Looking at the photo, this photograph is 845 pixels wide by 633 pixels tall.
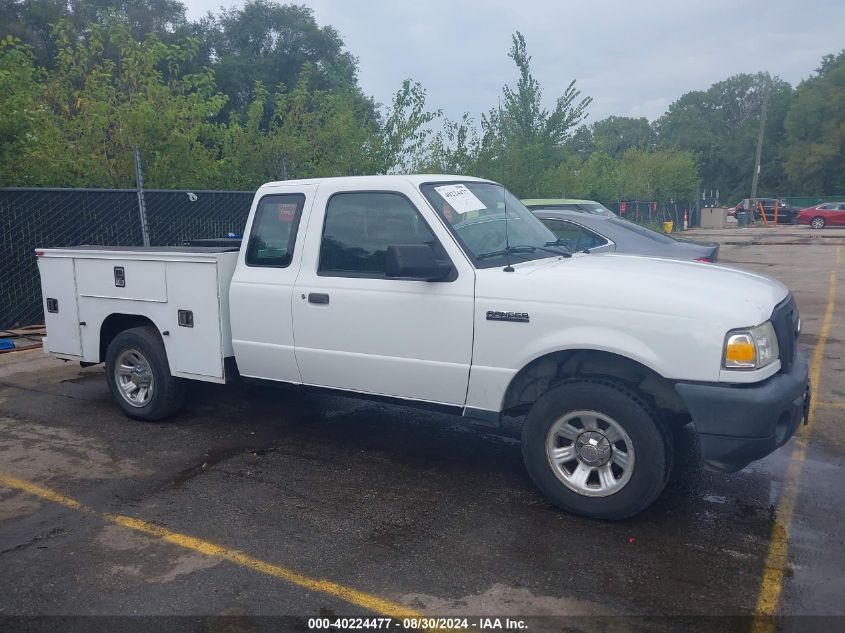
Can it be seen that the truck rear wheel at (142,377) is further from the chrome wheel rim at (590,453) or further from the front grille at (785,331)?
the front grille at (785,331)

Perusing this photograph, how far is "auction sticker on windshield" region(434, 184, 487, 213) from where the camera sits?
505 centimetres

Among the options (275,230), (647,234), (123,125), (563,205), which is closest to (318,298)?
(275,230)

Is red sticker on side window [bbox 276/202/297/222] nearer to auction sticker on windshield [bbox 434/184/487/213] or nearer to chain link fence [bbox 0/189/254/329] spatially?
auction sticker on windshield [bbox 434/184/487/213]

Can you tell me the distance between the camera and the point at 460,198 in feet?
16.9

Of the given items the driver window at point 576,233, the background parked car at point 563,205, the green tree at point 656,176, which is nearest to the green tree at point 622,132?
the green tree at point 656,176

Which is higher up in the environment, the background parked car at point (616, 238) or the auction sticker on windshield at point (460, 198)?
the auction sticker on windshield at point (460, 198)

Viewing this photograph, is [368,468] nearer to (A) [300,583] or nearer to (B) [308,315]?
(B) [308,315]

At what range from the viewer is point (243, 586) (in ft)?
12.1

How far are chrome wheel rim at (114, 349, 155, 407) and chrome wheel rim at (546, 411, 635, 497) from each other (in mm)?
3599

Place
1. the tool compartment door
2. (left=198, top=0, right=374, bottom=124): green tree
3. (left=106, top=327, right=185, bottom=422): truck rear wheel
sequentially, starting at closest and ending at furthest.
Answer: (left=106, top=327, right=185, bottom=422): truck rear wheel → the tool compartment door → (left=198, top=0, right=374, bottom=124): green tree

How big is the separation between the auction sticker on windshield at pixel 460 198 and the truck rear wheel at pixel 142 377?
2.74 m

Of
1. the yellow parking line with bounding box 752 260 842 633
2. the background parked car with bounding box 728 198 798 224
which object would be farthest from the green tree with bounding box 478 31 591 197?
the background parked car with bounding box 728 198 798 224

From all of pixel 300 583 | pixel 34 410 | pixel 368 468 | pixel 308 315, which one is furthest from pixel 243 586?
pixel 34 410

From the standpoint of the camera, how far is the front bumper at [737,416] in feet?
A: 12.8
